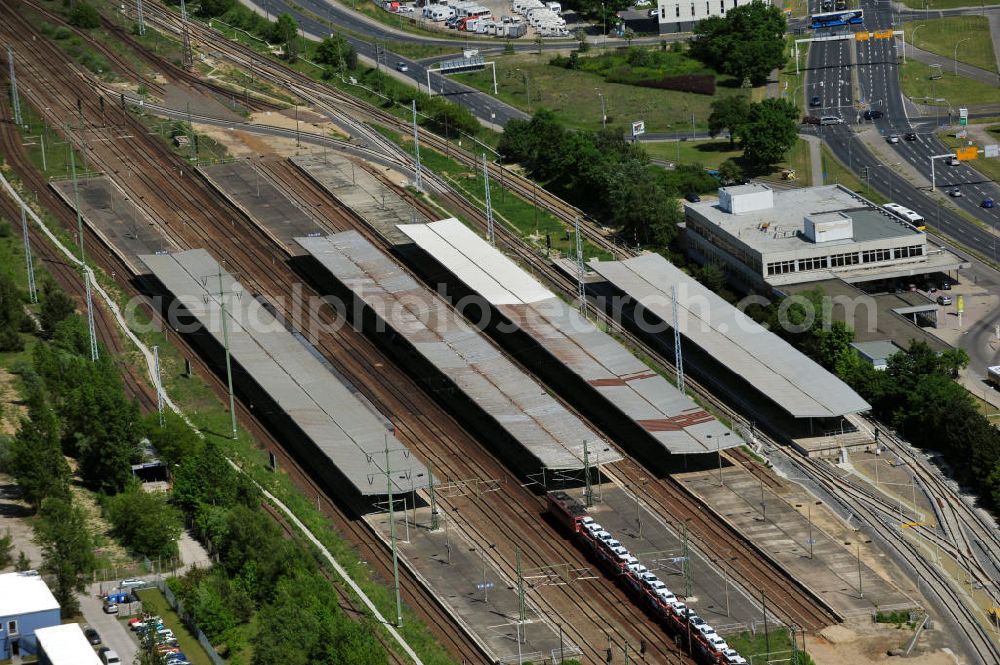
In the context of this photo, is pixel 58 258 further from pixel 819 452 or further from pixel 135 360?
pixel 819 452

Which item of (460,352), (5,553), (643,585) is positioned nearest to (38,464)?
(5,553)

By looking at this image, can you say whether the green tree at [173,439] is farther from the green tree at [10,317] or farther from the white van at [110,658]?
the white van at [110,658]

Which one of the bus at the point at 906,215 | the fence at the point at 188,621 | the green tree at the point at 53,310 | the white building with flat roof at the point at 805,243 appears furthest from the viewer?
the bus at the point at 906,215

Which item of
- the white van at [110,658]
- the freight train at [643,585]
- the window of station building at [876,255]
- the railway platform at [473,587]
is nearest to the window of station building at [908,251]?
the window of station building at [876,255]

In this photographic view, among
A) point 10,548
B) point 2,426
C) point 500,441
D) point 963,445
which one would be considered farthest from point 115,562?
point 963,445

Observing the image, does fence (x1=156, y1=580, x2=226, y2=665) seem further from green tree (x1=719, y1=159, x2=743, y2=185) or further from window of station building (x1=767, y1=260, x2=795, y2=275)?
green tree (x1=719, y1=159, x2=743, y2=185)

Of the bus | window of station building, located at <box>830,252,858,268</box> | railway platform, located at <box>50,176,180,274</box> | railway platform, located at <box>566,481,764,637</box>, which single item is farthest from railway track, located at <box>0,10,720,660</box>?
the bus
